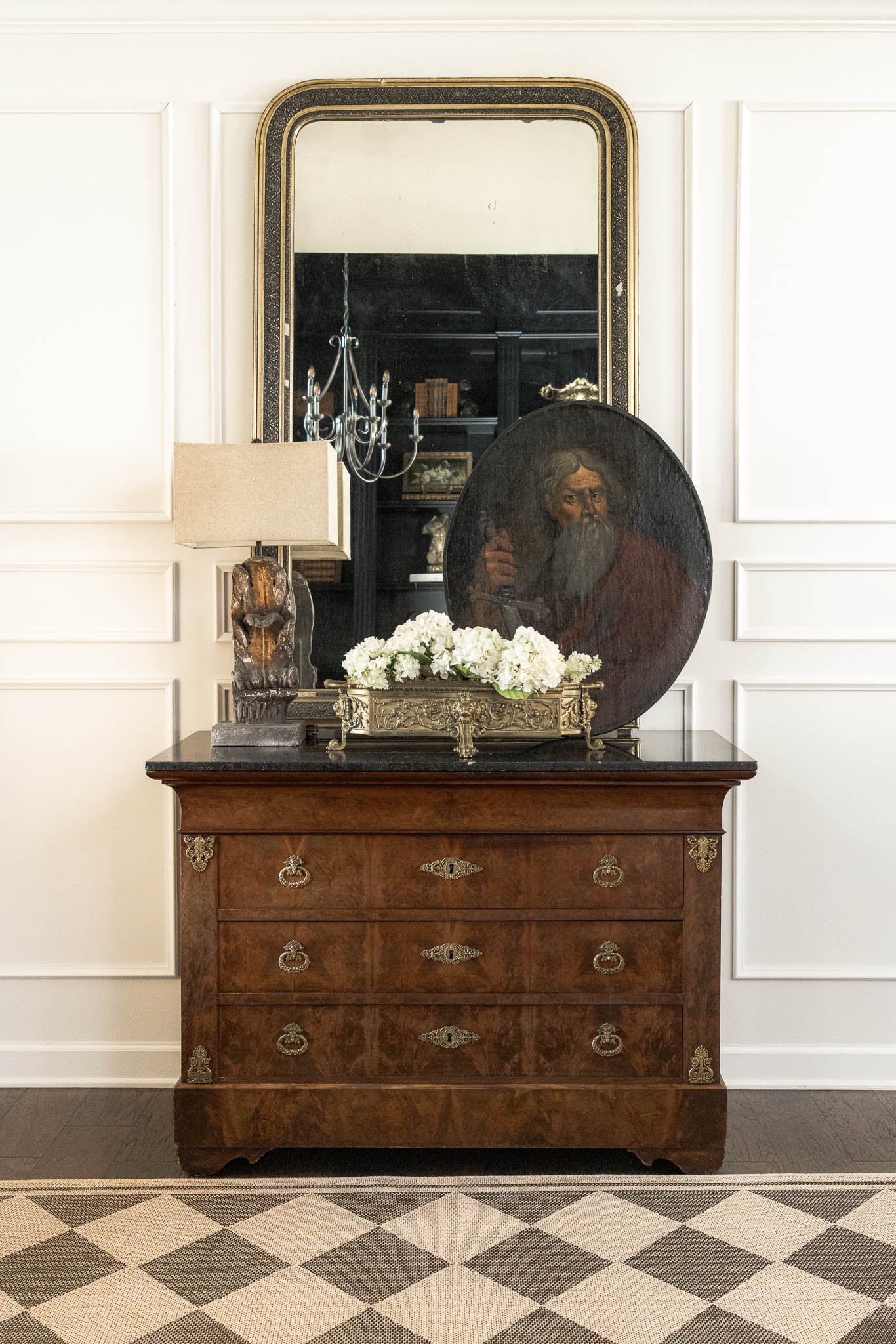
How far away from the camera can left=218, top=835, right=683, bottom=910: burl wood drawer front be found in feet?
9.10

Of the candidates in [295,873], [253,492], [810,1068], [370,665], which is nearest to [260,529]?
[253,492]

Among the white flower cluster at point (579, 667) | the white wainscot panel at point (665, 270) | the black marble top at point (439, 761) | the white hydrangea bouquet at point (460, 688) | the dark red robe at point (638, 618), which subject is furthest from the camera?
the white wainscot panel at point (665, 270)

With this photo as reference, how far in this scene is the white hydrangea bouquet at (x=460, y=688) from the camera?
279cm

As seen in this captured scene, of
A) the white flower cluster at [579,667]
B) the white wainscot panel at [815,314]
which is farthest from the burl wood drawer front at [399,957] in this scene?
the white wainscot panel at [815,314]

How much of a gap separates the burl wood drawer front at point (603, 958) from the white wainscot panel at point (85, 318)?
5.77 ft

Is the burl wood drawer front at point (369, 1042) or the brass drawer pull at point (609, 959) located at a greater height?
the brass drawer pull at point (609, 959)

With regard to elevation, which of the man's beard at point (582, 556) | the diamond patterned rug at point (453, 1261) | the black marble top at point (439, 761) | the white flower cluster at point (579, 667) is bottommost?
the diamond patterned rug at point (453, 1261)

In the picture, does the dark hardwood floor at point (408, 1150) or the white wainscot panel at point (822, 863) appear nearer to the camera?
the dark hardwood floor at point (408, 1150)

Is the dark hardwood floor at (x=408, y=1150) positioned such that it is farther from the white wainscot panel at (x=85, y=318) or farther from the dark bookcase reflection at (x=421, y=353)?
the white wainscot panel at (x=85, y=318)

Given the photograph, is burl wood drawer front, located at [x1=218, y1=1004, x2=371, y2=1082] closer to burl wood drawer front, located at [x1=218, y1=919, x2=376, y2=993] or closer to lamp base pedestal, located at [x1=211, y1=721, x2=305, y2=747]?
burl wood drawer front, located at [x1=218, y1=919, x2=376, y2=993]

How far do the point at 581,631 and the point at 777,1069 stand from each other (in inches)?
60.0

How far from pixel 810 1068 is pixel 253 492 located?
96.6 inches

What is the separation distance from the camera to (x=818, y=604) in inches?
134

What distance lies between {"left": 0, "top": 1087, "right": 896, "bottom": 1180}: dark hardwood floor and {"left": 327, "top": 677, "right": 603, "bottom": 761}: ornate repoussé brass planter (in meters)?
1.14
